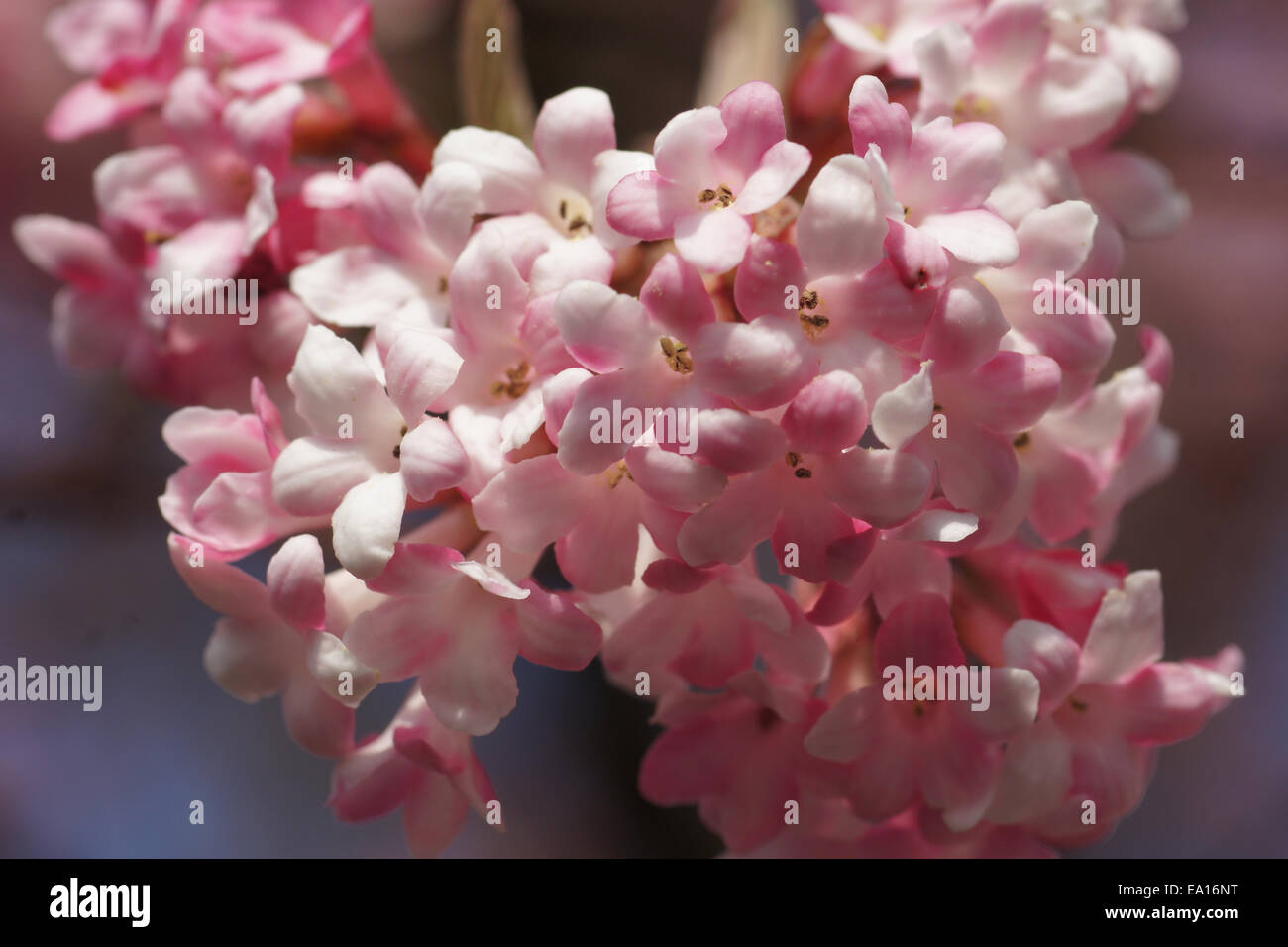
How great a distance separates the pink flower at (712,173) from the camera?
576 millimetres

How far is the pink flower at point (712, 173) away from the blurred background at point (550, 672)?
507 millimetres

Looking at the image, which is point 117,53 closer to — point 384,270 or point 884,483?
point 384,270

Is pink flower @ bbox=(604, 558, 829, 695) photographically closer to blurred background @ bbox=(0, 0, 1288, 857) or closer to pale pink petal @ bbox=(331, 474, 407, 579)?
pale pink petal @ bbox=(331, 474, 407, 579)

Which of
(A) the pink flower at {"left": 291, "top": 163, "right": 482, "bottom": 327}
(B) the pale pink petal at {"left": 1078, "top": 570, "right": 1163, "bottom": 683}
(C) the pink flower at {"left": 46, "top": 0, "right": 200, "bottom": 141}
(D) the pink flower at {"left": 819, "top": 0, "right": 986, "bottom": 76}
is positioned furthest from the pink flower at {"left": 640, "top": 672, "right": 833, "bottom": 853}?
(C) the pink flower at {"left": 46, "top": 0, "right": 200, "bottom": 141}

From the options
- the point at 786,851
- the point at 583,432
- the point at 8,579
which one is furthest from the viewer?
the point at 8,579

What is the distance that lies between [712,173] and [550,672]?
0.52m

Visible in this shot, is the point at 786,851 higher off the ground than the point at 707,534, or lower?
lower

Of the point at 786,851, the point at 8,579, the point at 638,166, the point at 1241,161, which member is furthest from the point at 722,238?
the point at 1241,161

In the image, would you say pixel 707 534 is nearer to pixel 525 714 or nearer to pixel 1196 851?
pixel 525 714

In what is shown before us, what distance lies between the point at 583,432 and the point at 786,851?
0.38m

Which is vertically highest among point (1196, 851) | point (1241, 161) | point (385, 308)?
point (1241, 161)

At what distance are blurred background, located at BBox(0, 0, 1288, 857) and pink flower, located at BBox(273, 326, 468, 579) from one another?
0.40m

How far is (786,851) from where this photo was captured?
792mm

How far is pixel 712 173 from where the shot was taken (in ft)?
1.99
